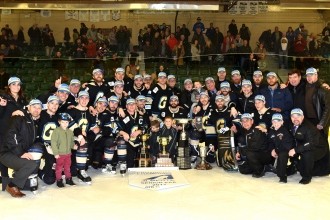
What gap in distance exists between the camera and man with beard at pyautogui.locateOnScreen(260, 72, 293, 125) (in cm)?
786

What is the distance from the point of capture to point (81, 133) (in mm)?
7004

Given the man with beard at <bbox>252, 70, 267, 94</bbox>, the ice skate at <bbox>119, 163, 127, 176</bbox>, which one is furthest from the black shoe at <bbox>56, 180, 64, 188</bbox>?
the man with beard at <bbox>252, 70, 267, 94</bbox>

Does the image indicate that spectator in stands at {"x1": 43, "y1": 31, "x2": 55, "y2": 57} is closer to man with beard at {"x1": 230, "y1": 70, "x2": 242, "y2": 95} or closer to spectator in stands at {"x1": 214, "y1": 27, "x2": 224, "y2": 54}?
spectator in stands at {"x1": 214, "y1": 27, "x2": 224, "y2": 54}

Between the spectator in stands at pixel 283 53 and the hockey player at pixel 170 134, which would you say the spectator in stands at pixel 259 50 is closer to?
the spectator in stands at pixel 283 53

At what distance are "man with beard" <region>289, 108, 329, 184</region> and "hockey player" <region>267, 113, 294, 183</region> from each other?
0.30ft

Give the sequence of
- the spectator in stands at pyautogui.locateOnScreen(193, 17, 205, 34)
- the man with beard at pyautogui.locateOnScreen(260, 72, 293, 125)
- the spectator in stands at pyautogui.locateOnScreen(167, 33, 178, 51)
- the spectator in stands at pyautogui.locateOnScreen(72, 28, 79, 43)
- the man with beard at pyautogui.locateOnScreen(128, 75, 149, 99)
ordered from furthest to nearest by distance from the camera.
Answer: the spectator in stands at pyautogui.locateOnScreen(72, 28, 79, 43), the spectator in stands at pyautogui.locateOnScreen(193, 17, 205, 34), the spectator in stands at pyautogui.locateOnScreen(167, 33, 178, 51), the man with beard at pyautogui.locateOnScreen(128, 75, 149, 99), the man with beard at pyautogui.locateOnScreen(260, 72, 293, 125)

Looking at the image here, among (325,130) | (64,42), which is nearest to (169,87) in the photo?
(325,130)

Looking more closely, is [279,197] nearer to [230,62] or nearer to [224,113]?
[224,113]

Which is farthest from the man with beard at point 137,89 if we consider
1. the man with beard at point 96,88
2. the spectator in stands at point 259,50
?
the spectator in stands at point 259,50

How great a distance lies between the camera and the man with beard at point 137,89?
894cm

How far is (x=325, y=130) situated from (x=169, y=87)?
2949 mm

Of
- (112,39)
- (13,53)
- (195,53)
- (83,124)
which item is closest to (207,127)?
(83,124)

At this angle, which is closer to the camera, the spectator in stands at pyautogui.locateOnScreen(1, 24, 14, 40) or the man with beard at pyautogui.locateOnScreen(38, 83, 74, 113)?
the man with beard at pyautogui.locateOnScreen(38, 83, 74, 113)

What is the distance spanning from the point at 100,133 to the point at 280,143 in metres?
2.73
